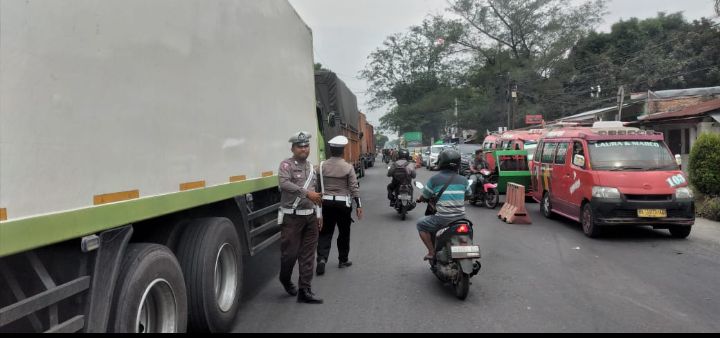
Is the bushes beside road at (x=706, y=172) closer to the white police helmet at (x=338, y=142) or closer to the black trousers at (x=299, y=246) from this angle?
the white police helmet at (x=338, y=142)

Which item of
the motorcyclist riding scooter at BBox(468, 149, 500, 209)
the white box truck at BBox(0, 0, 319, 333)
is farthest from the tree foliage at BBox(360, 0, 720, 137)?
the white box truck at BBox(0, 0, 319, 333)

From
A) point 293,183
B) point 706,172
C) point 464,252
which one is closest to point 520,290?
point 464,252

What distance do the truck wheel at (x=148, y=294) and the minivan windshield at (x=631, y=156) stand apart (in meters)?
7.56

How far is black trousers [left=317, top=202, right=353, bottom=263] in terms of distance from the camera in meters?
6.52

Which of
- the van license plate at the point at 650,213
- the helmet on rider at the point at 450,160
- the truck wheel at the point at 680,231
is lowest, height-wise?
the truck wheel at the point at 680,231

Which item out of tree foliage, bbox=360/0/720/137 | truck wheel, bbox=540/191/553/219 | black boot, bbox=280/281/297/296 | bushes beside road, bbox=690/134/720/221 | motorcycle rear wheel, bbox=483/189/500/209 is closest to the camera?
black boot, bbox=280/281/297/296

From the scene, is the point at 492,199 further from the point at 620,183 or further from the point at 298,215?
the point at 298,215

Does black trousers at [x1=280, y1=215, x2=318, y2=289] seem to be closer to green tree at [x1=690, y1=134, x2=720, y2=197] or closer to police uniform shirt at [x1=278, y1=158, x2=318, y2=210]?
police uniform shirt at [x1=278, y1=158, x2=318, y2=210]

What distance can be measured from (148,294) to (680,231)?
8.41m

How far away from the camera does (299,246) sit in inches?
211

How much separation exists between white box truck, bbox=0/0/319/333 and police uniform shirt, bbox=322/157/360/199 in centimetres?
135

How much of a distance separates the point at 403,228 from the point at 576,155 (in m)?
3.36

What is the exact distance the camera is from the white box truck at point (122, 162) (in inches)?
86.6

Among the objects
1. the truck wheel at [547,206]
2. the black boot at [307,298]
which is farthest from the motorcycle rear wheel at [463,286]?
the truck wheel at [547,206]
